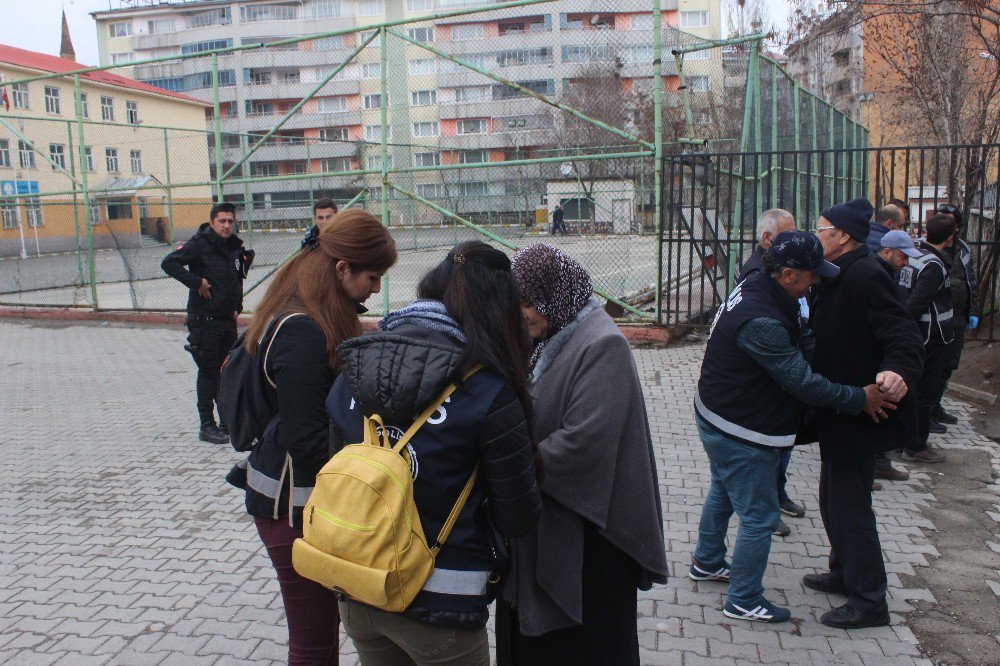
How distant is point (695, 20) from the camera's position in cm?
5009

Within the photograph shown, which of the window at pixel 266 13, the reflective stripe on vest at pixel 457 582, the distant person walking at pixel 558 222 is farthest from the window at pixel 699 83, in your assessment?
the window at pixel 266 13

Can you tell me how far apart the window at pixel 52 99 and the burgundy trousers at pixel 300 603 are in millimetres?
28540

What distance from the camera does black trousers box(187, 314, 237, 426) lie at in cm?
637

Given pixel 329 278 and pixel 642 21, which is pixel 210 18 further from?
pixel 329 278

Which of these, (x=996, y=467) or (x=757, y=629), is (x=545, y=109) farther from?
(x=757, y=629)

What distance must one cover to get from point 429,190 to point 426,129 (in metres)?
3.53

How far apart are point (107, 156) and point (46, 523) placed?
26.5 m

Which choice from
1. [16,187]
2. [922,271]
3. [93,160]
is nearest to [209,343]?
[922,271]

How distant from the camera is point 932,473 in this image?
18.3 ft

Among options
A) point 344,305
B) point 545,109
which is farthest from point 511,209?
point 344,305

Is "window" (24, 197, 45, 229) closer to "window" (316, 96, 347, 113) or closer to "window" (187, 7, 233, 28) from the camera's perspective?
"window" (316, 96, 347, 113)

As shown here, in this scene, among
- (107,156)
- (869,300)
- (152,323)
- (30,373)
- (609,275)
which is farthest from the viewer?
(107,156)

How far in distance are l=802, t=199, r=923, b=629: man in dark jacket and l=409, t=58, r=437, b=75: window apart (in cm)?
810

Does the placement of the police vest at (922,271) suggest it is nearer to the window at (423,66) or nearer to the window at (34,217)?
the window at (423,66)
